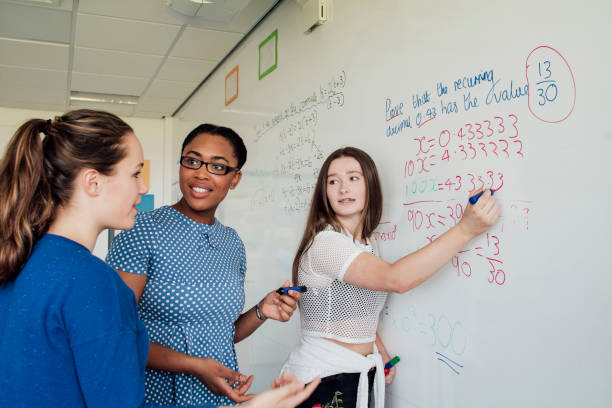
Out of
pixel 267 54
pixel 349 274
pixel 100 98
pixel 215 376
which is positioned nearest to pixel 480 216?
pixel 349 274

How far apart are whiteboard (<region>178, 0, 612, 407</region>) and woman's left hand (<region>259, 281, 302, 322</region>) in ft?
1.37

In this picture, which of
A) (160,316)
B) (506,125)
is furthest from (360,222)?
(160,316)

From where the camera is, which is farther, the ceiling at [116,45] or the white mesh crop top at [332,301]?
the ceiling at [116,45]

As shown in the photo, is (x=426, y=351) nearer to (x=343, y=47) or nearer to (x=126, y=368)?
(x=126, y=368)

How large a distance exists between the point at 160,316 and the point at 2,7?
7.47ft

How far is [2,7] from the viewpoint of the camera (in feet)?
8.63

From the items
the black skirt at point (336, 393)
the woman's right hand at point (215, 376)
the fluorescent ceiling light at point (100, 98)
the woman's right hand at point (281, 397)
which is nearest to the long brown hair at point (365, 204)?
the black skirt at point (336, 393)

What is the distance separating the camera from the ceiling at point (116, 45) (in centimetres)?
264

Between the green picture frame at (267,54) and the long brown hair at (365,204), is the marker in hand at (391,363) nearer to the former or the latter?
the long brown hair at (365,204)

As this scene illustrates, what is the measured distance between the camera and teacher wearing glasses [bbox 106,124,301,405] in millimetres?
1227

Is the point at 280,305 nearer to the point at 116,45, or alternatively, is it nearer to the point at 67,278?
the point at 67,278

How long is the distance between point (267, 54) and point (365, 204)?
1480 mm

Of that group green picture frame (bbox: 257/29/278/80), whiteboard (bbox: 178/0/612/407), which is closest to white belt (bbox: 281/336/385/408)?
whiteboard (bbox: 178/0/612/407)

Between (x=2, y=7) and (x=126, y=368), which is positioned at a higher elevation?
(x=2, y=7)
